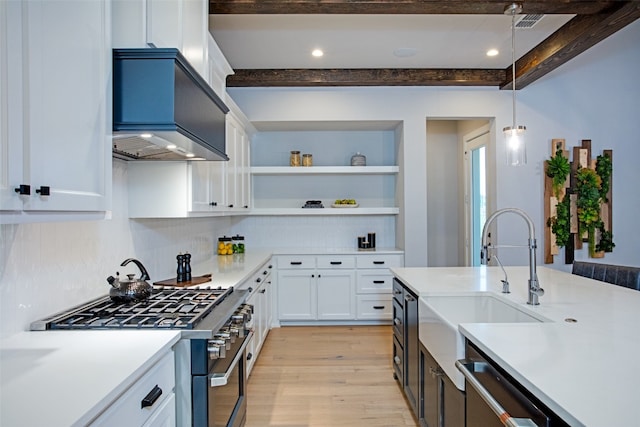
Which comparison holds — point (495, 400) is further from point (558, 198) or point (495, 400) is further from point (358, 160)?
point (558, 198)

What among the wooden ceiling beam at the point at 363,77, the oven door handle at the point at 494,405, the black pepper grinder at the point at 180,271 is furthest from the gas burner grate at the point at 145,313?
the wooden ceiling beam at the point at 363,77

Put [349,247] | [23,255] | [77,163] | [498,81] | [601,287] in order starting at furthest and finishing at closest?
[349,247] < [498,81] < [601,287] < [23,255] < [77,163]

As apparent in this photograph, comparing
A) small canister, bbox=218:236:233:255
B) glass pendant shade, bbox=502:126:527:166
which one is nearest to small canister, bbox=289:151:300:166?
small canister, bbox=218:236:233:255

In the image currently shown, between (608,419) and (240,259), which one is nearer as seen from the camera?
(608,419)

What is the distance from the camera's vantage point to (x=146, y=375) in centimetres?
126

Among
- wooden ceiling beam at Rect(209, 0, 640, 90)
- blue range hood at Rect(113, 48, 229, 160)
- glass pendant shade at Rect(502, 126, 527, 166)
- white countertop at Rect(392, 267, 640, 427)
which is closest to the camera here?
white countertop at Rect(392, 267, 640, 427)

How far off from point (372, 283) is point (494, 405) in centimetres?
341

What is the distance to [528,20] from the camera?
10.3ft

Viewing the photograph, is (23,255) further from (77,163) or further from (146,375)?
(146,375)

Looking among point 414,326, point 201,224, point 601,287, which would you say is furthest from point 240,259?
point 601,287

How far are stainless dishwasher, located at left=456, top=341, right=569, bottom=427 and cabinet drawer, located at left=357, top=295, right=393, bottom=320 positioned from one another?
3.07m

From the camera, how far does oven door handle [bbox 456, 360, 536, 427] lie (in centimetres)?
102

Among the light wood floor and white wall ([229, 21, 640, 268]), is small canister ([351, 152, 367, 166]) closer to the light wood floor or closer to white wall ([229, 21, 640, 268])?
white wall ([229, 21, 640, 268])

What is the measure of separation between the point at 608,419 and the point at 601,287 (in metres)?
1.81
